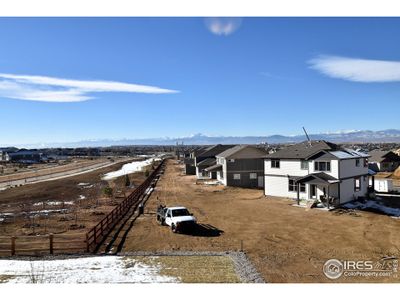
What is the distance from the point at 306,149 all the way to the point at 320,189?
20.5 feet

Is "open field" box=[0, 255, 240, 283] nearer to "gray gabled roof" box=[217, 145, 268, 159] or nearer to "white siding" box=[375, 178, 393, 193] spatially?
"white siding" box=[375, 178, 393, 193]

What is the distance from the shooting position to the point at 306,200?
36.8 meters

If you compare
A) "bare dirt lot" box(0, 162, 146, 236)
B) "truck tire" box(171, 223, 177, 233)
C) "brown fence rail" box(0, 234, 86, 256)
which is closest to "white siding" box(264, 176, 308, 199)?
"bare dirt lot" box(0, 162, 146, 236)

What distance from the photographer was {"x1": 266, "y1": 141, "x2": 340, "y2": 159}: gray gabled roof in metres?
37.6

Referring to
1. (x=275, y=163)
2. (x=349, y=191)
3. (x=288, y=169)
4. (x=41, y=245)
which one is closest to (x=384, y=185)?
(x=349, y=191)

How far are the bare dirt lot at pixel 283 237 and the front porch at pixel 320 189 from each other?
2071 mm

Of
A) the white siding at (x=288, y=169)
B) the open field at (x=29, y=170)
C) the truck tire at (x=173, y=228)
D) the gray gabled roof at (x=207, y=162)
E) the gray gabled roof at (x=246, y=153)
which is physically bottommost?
the open field at (x=29, y=170)

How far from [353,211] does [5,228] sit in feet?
93.9

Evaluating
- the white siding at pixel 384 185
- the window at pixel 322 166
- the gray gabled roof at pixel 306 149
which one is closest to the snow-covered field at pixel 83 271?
the window at pixel 322 166

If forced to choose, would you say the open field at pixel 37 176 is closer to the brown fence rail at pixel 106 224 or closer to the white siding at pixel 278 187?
the brown fence rail at pixel 106 224

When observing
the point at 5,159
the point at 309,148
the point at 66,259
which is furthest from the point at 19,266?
the point at 5,159

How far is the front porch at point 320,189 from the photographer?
111 ft

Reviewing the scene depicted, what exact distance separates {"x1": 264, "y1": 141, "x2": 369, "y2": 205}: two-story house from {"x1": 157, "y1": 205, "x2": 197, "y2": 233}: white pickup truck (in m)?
14.3
